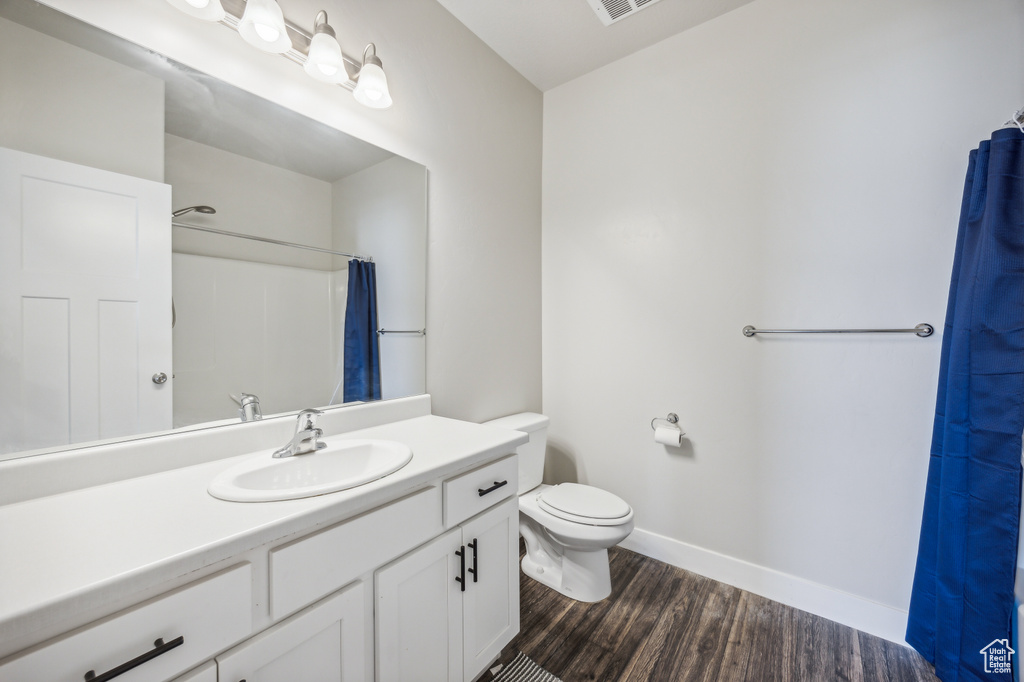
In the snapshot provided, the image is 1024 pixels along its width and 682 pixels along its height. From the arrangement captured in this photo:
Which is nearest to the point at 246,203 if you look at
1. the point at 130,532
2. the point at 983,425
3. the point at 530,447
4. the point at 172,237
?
the point at 172,237

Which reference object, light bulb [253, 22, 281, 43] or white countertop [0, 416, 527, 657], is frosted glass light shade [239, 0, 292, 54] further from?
white countertop [0, 416, 527, 657]

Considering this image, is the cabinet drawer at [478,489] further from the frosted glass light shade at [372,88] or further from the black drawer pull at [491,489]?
the frosted glass light shade at [372,88]

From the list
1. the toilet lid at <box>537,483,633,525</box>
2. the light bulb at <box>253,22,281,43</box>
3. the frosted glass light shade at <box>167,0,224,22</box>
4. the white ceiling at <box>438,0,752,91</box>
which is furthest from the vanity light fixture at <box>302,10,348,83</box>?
the toilet lid at <box>537,483,633,525</box>

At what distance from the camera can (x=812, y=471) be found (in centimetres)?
164

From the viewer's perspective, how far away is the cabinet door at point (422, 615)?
0.93 metres

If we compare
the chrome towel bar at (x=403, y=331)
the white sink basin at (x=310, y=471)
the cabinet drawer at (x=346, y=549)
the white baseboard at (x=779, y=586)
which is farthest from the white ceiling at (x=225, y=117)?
the white baseboard at (x=779, y=586)

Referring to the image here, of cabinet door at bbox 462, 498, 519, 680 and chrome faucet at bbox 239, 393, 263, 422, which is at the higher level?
chrome faucet at bbox 239, 393, 263, 422

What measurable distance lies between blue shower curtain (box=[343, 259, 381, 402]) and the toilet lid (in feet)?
2.79

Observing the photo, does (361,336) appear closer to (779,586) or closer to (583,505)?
(583,505)

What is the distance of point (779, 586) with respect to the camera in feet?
5.59

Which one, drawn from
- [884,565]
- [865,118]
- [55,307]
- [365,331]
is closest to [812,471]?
[884,565]

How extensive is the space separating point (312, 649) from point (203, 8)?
153 cm

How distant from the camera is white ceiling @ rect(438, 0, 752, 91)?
68.5 inches

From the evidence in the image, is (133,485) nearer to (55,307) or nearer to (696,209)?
(55,307)
